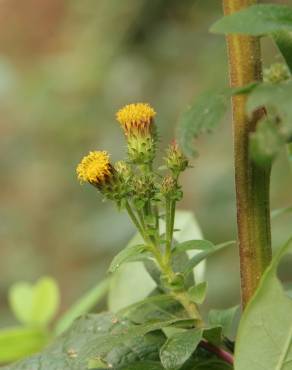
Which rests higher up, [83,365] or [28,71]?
[28,71]

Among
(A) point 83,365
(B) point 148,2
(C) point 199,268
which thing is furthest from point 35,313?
(B) point 148,2


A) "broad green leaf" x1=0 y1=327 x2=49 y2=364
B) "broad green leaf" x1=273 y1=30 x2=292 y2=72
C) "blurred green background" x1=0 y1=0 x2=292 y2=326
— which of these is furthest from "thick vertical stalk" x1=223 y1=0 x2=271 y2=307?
"blurred green background" x1=0 y1=0 x2=292 y2=326

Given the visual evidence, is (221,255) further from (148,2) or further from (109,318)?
(109,318)

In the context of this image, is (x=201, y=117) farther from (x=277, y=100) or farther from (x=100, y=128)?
(x=100, y=128)

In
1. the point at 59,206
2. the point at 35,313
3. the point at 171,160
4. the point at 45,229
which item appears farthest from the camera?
the point at 45,229

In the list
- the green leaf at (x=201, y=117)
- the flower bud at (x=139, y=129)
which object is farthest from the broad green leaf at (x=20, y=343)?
the green leaf at (x=201, y=117)
